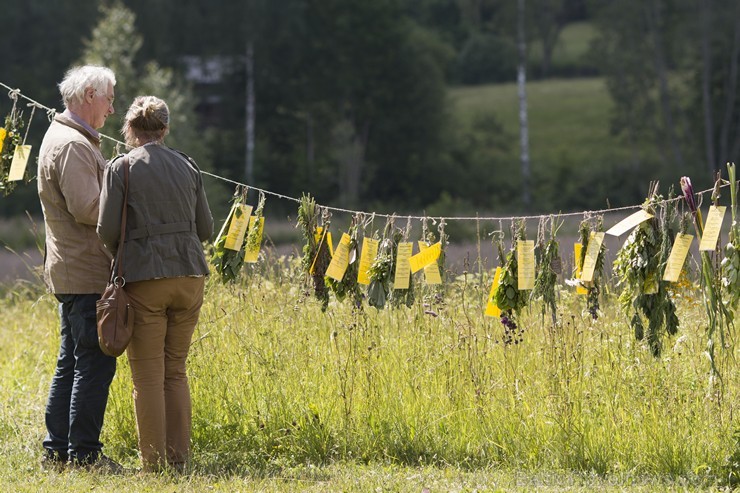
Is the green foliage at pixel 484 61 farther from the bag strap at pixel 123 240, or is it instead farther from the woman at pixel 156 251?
the bag strap at pixel 123 240

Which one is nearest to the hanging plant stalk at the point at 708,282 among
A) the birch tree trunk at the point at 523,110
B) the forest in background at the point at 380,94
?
the forest in background at the point at 380,94

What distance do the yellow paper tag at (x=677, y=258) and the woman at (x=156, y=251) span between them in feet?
6.76

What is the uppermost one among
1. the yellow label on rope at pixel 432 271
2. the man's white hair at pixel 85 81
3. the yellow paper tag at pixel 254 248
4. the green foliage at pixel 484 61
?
the green foliage at pixel 484 61

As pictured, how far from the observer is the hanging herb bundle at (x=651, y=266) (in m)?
5.01

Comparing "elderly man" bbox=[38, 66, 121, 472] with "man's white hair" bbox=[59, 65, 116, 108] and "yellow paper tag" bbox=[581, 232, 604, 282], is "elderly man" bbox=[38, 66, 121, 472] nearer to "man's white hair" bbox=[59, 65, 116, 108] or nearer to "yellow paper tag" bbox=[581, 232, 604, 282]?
"man's white hair" bbox=[59, 65, 116, 108]

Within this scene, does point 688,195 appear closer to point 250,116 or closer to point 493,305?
point 493,305

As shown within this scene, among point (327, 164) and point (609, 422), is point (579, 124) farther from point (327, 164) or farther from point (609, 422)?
point (609, 422)

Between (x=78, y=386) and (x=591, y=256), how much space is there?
8.11 feet

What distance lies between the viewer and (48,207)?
5.18 metres

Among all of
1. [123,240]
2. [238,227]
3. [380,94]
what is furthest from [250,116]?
[123,240]

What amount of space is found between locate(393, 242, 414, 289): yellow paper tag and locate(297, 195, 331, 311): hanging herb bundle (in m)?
0.46

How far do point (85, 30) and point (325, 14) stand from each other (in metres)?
9.17

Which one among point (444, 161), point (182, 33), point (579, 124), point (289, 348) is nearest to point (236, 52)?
point (182, 33)

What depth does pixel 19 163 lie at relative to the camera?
6137 mm
